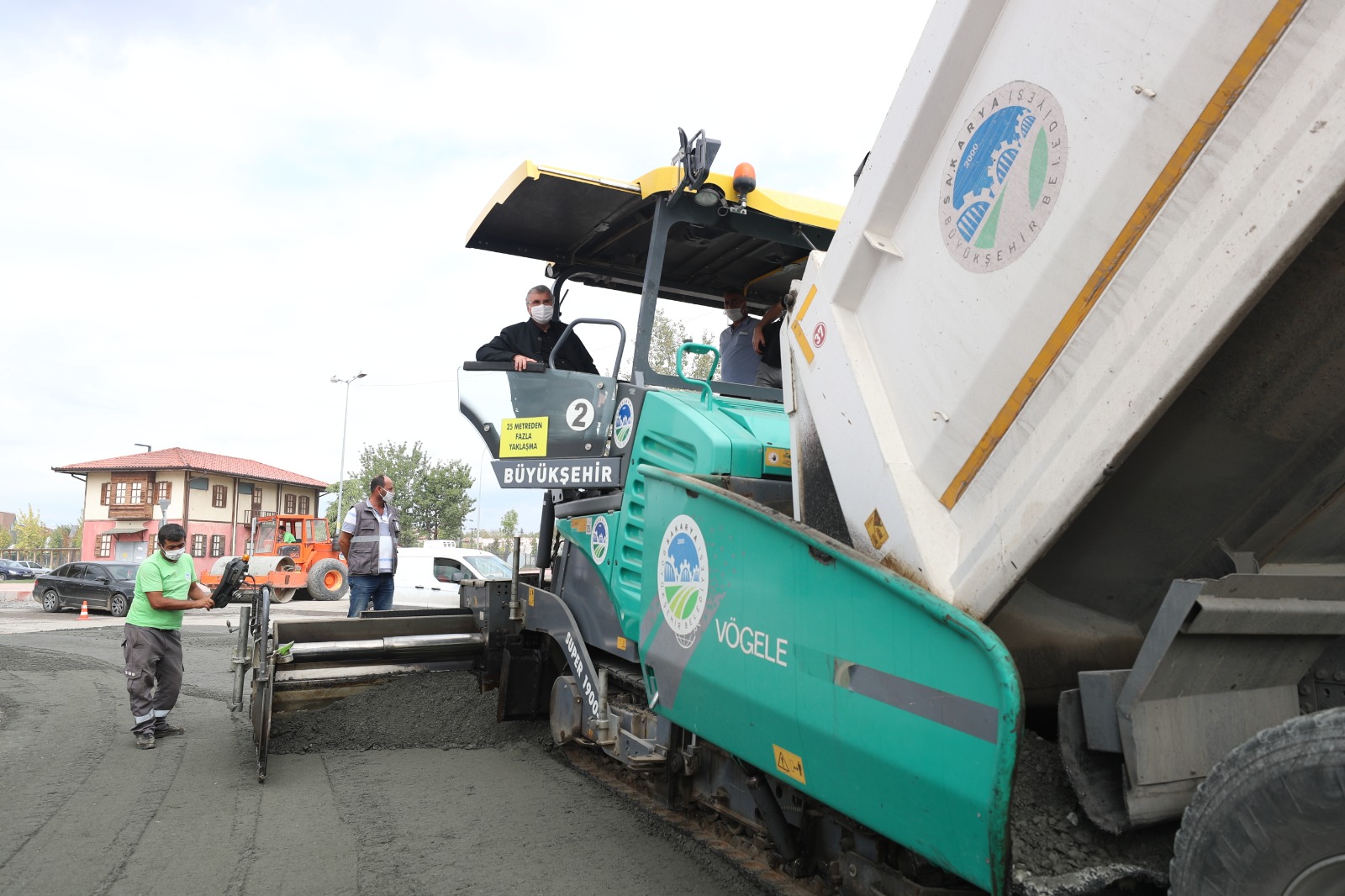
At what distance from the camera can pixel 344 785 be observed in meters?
4.78

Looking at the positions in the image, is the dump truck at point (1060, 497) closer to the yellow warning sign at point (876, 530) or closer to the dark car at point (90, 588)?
the yellow warning sign at point (876, 530)

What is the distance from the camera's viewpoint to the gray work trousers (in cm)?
586

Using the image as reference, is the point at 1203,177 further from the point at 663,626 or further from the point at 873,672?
the point at 663,626

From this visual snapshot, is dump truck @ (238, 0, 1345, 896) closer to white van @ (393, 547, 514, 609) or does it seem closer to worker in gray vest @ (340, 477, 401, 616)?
worker in gray vest @ (340, 477, 401, 616)

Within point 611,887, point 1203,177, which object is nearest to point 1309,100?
point 1203,177

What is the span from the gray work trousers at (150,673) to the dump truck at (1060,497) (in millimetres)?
4384

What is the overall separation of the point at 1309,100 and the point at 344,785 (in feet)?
16.1

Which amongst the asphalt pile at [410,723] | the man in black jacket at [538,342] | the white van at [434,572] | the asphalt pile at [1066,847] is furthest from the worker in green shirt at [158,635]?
the white van at [434,572]

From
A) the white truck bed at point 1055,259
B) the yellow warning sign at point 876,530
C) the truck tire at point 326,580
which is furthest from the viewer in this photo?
the truck tire at point 326,580

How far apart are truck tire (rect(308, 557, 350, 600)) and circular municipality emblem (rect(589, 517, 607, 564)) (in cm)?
2026

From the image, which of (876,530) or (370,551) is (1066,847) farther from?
(370,551)

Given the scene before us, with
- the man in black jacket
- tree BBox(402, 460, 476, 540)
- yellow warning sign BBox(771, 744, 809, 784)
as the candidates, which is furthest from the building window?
yellow warning sign BBox(771, 744, 809, 784)

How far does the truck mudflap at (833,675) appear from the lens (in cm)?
191

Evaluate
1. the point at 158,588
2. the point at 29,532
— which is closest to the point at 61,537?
the point at 29,532
